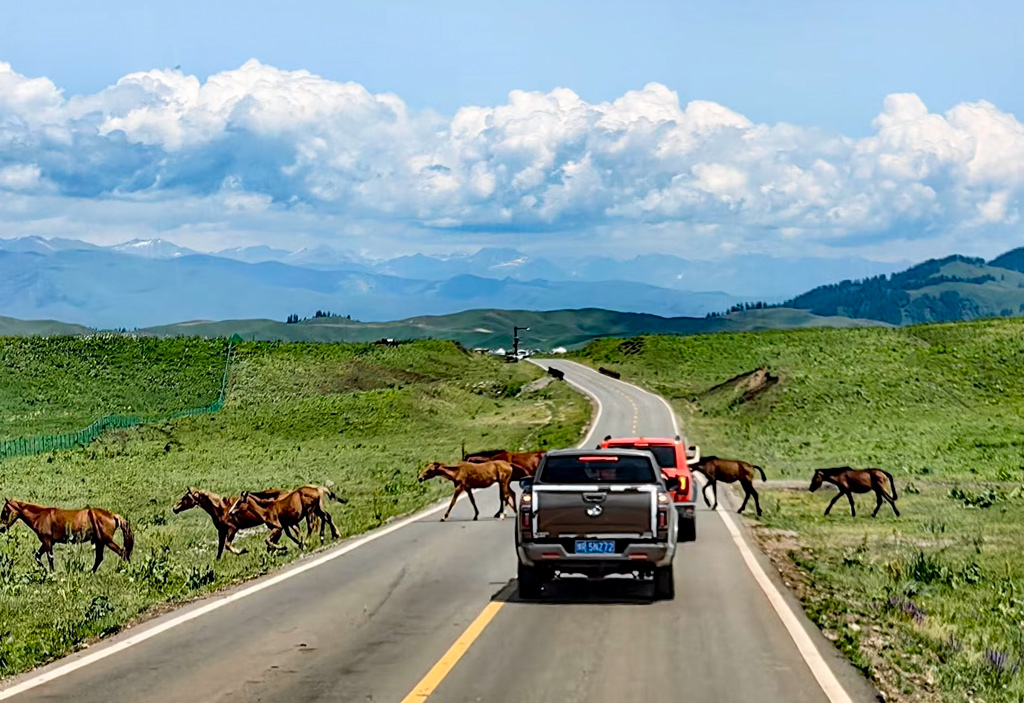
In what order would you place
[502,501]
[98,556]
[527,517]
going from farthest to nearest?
[502,501] < [98,556] < [527,517]

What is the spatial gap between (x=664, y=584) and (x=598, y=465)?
2068 mm

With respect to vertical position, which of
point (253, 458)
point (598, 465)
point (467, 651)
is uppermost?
point (598, 465)

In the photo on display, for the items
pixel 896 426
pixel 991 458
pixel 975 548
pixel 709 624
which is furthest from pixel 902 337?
pixel 709 624

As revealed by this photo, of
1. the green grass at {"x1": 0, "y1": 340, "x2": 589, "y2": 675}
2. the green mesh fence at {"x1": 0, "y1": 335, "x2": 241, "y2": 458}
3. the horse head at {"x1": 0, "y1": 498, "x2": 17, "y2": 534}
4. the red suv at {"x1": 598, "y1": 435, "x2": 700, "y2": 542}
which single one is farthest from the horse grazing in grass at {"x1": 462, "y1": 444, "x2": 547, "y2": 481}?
the green mesh fence at {"x1": 0, "y1": 335, "x2": 241, "y2": 458}

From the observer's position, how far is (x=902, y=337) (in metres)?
124

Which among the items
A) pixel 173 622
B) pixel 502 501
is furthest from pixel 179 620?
pixel 502 501

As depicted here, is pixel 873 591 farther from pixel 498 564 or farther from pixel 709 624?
pixel 498 564

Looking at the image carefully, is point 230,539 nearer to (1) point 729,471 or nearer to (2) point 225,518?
(2) point 225,518

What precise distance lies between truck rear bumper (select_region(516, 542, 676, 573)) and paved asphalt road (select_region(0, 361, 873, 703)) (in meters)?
0.52

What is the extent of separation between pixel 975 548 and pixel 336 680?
1482 cm

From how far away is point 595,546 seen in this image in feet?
52.7

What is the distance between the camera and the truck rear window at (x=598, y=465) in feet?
56.9

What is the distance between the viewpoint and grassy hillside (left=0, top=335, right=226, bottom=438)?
100000 millimetres

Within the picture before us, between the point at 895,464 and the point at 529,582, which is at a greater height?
the point at 529,582
